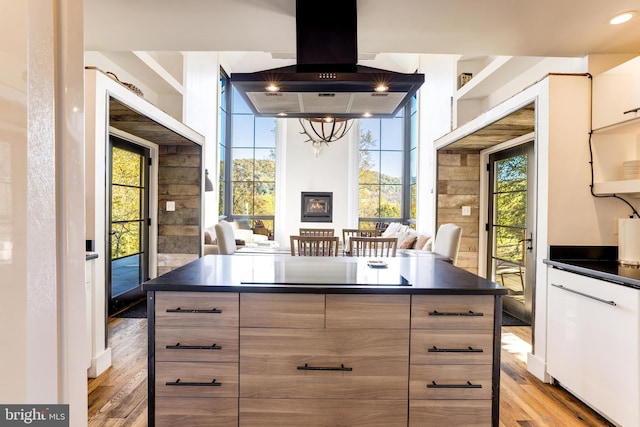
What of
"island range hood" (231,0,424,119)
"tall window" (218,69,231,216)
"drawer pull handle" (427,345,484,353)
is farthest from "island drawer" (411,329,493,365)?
"tall window" (218,69,231,216)

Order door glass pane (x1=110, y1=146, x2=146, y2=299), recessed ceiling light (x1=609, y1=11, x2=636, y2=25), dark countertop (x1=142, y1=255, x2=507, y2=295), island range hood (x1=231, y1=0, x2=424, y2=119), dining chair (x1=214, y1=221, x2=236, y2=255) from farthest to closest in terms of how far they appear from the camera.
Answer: door glass pane (x1=110, y1=146, x2=146, y2=299)
dining chair (x1=214, y1=221, x2=236, y2=255)
recessed ceiling light (x1=609, y1=11, x2=636, y2=25)
island range hood (x1=231, y1=0, x2=424, y2=119)
dark countertop (x1=142, y1=255, x2=507, y2=295)

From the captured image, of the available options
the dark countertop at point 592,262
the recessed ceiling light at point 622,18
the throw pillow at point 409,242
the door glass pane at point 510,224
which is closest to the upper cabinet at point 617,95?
the recessed ceiling light at point 622,18

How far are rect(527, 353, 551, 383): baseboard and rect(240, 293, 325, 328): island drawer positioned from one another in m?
1.90

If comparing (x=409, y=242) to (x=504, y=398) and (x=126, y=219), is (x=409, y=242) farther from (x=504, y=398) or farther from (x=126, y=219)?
(x=126, y=219)

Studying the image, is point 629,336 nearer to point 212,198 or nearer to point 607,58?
point 607,58

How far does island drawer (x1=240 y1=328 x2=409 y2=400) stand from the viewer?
1.54 m

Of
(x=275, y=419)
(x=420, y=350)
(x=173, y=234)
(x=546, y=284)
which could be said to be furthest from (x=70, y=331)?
(x=173, y=234)

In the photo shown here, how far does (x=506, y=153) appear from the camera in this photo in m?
4.11

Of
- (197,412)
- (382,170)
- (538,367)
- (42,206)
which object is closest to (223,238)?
(197,412)

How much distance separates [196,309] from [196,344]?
0.51 ft

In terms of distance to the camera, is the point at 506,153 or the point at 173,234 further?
the point at 173,234

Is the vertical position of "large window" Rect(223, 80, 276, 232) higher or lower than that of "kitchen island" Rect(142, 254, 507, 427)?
higher

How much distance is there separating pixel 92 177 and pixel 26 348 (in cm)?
225

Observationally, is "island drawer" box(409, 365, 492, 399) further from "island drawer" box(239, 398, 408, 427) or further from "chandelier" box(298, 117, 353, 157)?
"chandelier" box(298, 117, 353, 157)
